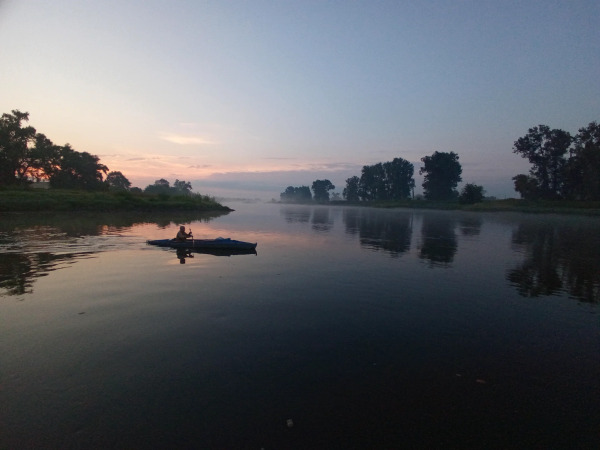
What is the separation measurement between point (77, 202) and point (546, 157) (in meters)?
132

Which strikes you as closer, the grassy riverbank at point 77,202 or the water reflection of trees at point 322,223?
the water reflection of trees at point 322,223

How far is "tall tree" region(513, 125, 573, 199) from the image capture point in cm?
10075

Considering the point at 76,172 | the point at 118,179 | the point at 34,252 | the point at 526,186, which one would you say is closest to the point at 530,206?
the point at 526,186

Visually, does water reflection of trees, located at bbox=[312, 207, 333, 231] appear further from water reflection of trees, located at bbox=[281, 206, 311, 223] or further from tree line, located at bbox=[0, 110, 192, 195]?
tree line, located at bbox=[0, 110, 192, 195]

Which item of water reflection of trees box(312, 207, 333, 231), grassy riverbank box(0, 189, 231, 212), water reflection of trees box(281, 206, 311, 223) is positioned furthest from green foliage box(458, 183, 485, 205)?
grassy riverbank box(0, 189, 231, 212)

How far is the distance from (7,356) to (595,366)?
51.0 ft

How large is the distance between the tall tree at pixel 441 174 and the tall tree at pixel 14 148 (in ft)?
490

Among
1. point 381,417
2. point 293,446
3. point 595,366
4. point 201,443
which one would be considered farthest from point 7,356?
point 595,366

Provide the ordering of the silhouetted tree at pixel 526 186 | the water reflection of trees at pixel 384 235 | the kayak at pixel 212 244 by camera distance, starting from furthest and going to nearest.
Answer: the silhouetted tree at pixel 526 186, the water reflection of trees at pixel 384 235, the kayak at pixel 212 244

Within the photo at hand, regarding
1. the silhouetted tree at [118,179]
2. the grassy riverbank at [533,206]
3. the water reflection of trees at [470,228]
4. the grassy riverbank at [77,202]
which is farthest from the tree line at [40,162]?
the grassy riverbank at [533,206]

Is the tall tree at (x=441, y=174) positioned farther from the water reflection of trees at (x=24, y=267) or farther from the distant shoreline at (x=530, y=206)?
the water reflection of trees at (x=24, y=267)

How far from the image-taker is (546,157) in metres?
103

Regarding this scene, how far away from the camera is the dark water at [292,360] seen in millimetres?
5820

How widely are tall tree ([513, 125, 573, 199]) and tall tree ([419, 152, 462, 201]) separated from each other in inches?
1774
